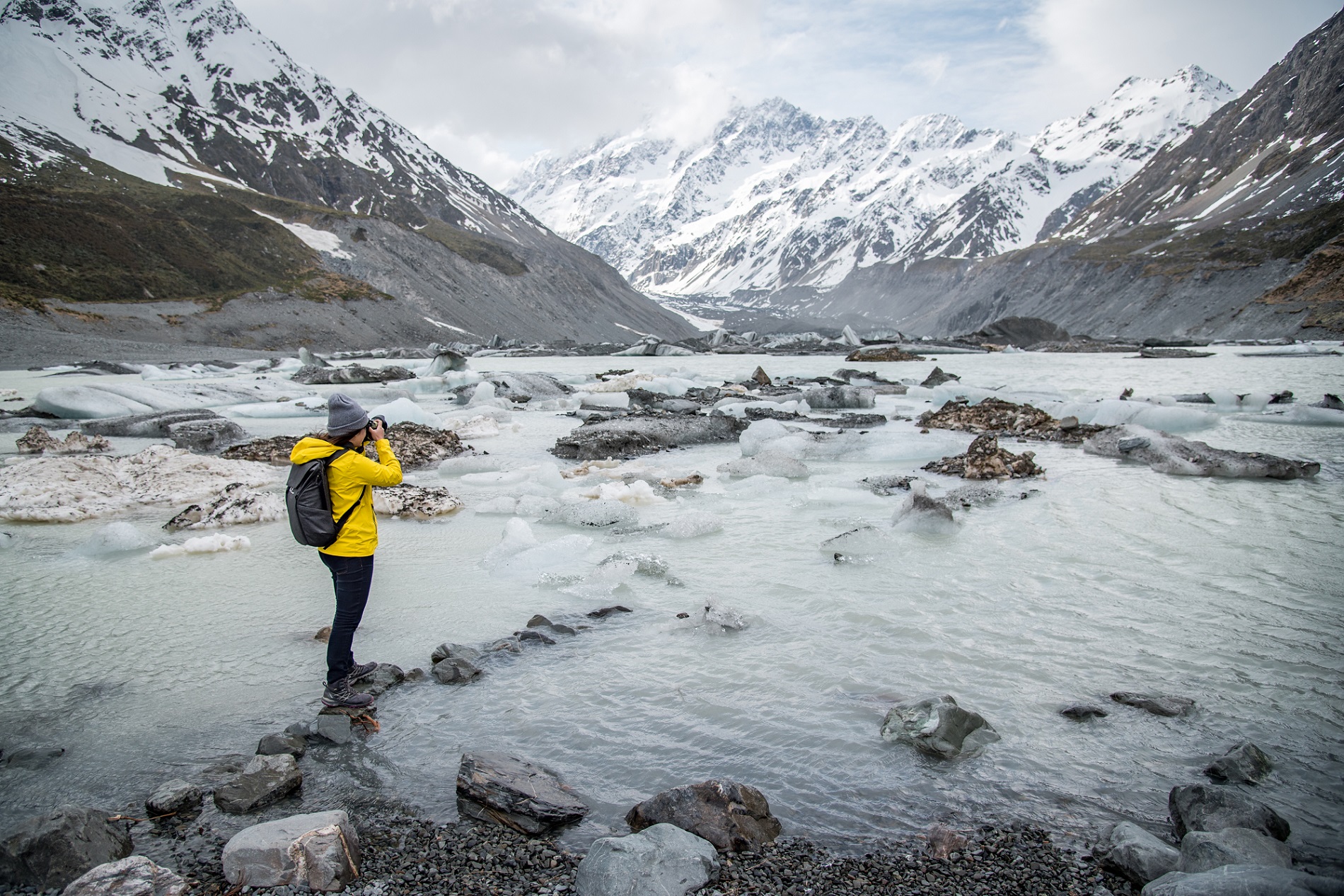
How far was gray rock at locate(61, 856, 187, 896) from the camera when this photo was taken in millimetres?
2402

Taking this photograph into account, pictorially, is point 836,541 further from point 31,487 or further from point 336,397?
point 31,487

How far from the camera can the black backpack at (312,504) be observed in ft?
12.7

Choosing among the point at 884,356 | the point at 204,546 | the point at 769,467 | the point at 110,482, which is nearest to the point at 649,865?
the point at 204,546

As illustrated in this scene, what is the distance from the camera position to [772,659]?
443cm

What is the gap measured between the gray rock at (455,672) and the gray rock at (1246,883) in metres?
3.35

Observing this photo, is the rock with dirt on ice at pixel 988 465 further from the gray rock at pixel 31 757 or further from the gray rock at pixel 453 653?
the gray rock at pixel 31 757

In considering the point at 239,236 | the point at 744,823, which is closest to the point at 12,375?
the point at 744,823

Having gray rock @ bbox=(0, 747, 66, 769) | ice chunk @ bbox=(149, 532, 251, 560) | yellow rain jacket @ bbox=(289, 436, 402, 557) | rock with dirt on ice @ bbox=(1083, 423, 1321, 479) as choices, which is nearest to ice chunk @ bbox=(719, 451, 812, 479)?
rock with dirt on ice @ bbox=(1083, 423, 1321, 479)

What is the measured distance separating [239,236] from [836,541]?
264 feet

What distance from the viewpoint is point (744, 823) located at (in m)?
2.84

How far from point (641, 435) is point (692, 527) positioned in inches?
229

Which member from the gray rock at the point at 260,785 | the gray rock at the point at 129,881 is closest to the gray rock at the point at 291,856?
the gray rock at the point at 129,881

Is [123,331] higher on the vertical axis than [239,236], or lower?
lower

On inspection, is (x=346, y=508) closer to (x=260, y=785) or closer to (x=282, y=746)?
(x=282, y=746)
